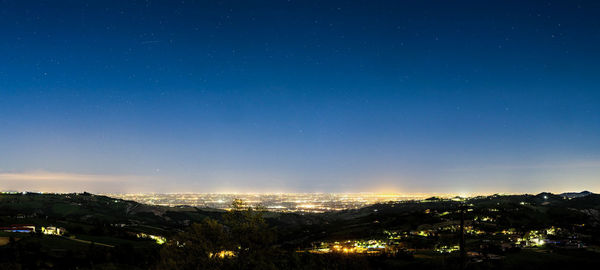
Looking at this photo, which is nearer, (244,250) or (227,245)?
(244,250)

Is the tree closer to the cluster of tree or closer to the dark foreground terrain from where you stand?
the cluster of tree

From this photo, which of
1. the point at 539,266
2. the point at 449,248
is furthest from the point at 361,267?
the point at 449,248

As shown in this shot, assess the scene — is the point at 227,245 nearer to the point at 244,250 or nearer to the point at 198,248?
the point at 244,250

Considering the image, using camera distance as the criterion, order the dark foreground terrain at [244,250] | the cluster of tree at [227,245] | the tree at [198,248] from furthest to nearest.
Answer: the dark foreground terrain at [244,250] → the cluster of tree at [227,245] → the tree at [198,248]

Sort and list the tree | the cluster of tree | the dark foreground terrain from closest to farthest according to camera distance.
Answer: the tree → the cluster of tree → the dark foreground terrain

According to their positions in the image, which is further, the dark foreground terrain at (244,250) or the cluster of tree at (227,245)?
the dark foreground terrain at (244,250)

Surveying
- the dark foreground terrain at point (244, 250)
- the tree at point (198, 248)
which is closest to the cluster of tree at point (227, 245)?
the tree at point (198, 248)

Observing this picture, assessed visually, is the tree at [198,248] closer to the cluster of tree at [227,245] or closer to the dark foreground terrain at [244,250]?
the cluster of tree at [227,245]

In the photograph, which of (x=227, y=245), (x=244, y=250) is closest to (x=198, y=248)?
(x=227, y=245)

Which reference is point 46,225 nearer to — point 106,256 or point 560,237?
point 106,256

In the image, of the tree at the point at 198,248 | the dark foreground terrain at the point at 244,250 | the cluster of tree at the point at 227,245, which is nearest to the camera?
the tree at the point at 198,248

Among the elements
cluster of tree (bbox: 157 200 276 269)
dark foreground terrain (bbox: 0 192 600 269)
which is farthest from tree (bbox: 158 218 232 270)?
dark foreground terrain (bbox: 0 192 600 269)

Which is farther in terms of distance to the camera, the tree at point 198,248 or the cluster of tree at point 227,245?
the cluster of tree at point 227,245
